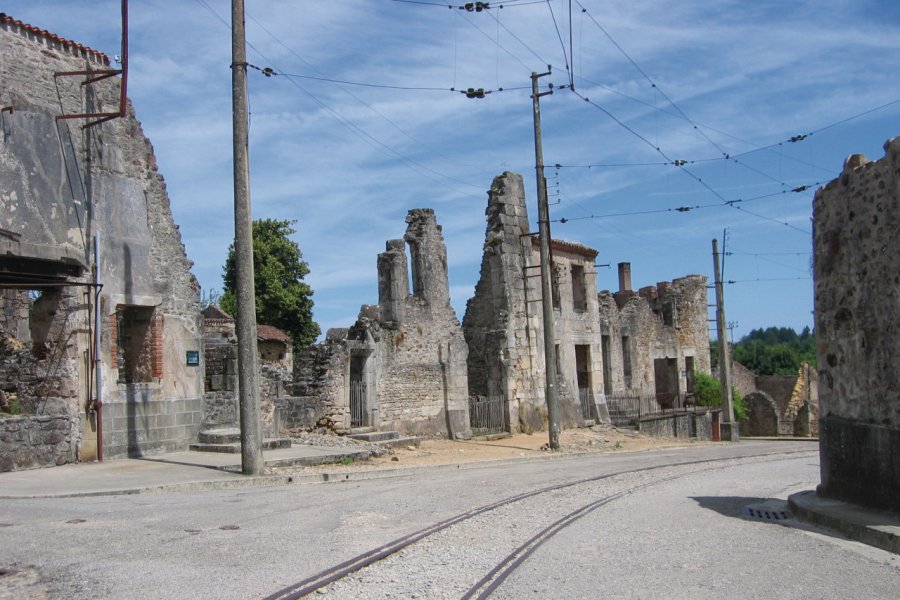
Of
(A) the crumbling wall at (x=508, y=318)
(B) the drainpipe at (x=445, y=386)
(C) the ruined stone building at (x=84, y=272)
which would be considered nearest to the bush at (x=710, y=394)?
(A) the crumbling wall at (x=508, y=318)

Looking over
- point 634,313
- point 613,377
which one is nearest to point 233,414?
point 613,377

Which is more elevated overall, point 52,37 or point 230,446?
point 52,37

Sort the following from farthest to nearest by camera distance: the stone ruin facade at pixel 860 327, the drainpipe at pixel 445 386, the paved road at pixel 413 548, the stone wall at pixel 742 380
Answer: the stone wall at pixel 742 380, the drainpipe at pixel 445 386, the stone ruin facade at pixel 860 327, the paved road at pixel 413 548

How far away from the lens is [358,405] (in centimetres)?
2319

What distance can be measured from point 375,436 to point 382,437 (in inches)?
9.0

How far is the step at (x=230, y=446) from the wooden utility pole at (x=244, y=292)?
9.24 ft

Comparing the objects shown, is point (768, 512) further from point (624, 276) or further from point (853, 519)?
point (624, 276)

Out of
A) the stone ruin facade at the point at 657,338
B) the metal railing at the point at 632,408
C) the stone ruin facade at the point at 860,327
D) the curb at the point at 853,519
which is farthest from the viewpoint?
the stone ruin facade at the point at 657,338

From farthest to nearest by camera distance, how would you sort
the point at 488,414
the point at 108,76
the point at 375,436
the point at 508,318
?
the point at 508,318, the point at 488,414, the point at 375,436, the point at 108,76

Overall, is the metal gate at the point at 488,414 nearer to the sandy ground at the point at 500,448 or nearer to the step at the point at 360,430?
the sandy ground at the point at 500,448

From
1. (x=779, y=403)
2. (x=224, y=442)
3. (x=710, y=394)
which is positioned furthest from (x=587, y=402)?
(x=779, y=403)

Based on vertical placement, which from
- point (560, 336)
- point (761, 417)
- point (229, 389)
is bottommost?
point (761, 417)

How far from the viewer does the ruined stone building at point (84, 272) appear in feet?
48.0

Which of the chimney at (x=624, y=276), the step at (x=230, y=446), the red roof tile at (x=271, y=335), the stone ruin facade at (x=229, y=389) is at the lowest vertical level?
the step at (x=230, y=446)
